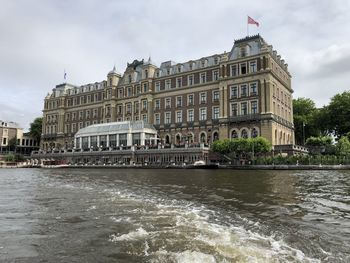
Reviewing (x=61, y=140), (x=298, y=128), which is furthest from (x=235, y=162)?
(x=61, y=140)

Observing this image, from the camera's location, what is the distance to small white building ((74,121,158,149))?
77.0m

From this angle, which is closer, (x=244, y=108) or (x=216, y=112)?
(x=244, y=108)

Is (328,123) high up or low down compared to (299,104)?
down

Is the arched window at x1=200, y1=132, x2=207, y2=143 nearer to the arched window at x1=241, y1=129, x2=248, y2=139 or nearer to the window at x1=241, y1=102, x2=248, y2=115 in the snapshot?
the arched window at x1=241, y1=129, x2=248, y2=139

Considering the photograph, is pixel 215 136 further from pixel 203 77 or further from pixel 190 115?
pixel 203 77

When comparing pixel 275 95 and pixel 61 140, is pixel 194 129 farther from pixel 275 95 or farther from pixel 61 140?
pixel 61 140

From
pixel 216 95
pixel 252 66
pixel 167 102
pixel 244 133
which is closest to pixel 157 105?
pixel 167 102

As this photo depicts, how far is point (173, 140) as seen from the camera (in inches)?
3039

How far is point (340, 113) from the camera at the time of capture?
254 ft

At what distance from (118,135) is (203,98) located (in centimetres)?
2274

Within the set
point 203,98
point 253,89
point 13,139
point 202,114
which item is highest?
point 253,89

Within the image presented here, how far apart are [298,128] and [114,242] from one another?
286 ft

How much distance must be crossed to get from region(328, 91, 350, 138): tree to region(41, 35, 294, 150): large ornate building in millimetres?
9827

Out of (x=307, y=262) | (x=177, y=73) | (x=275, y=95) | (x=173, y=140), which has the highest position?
(x=177, y=73)
